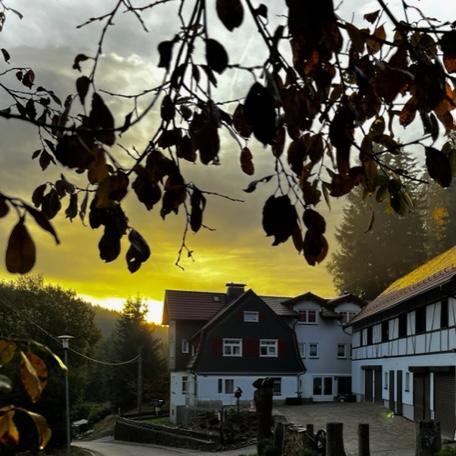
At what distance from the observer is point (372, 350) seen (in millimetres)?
39219

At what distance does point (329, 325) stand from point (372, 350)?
7416 millimetres

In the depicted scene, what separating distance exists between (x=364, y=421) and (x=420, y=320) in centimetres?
596

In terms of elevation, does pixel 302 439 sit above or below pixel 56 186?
below

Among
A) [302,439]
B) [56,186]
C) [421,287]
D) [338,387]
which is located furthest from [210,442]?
[56,186]

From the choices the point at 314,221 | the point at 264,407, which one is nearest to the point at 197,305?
the point at 264,407

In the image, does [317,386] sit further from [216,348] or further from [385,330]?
[385,330]

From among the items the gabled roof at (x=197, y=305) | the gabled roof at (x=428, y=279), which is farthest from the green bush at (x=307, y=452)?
the gabled roof at (x=197, y=305)

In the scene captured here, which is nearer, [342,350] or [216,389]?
[216,389]

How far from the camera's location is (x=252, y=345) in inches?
1683

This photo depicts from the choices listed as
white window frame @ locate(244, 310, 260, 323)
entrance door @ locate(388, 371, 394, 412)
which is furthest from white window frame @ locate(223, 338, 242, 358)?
entrance door @ locate(388, 371, 394, 412)

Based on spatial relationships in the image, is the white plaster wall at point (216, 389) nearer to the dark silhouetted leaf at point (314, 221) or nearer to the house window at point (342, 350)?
the house window at point (342, 350)

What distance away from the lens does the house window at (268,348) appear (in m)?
42.9

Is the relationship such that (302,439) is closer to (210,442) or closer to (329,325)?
(210,442)

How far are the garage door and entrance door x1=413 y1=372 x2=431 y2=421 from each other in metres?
1.08
